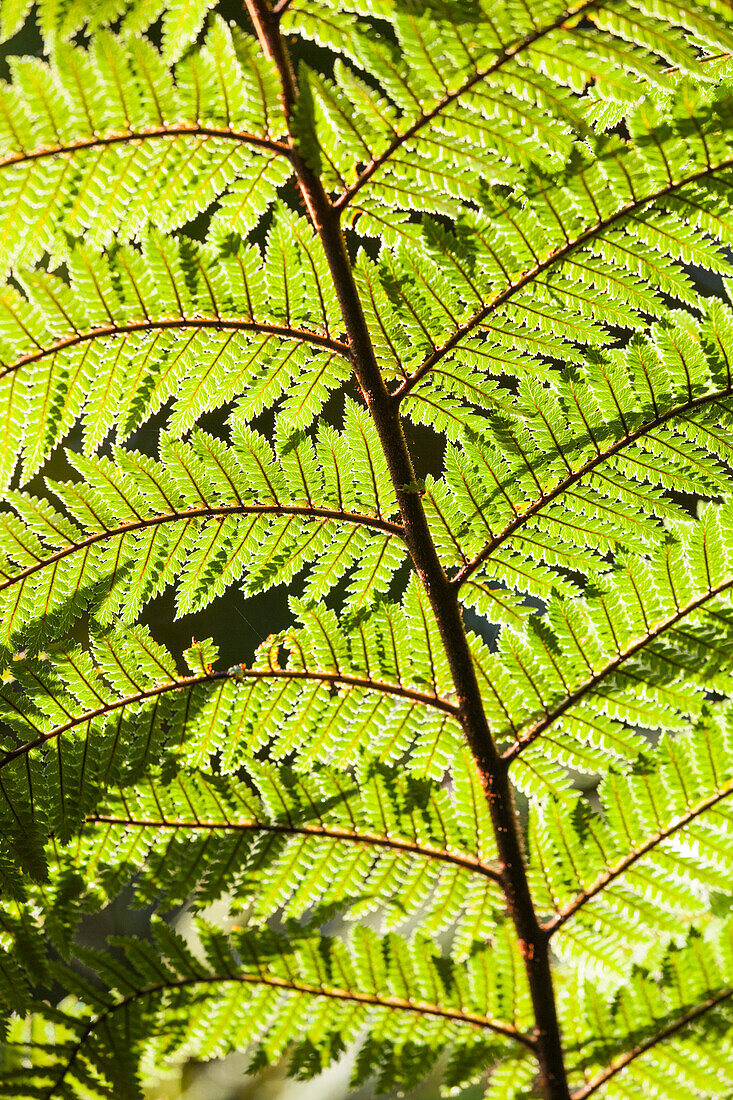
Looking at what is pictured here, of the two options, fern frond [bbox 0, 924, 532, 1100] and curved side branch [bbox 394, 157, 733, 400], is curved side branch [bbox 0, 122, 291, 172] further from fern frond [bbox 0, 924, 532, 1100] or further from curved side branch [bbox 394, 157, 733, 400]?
fern frond [bbox 0, 924, 532, 1100]

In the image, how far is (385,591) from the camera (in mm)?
983

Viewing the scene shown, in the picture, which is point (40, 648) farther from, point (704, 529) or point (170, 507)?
point (704, 529)

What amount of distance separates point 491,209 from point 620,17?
20 cm

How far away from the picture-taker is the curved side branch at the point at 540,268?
0.79 m

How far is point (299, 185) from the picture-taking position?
2.60 feet

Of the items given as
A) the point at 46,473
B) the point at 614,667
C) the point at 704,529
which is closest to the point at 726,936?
the point at 614,667

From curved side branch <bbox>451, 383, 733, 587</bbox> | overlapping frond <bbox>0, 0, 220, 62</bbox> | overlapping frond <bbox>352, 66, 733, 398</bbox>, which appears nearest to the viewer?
overlapping frond <bbox>0, 0, 220, 62</bbox>

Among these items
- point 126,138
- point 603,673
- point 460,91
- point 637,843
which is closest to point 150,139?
point 126,138

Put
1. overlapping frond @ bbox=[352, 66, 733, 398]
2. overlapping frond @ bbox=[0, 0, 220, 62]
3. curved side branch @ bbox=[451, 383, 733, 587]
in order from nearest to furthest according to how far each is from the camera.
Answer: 1. overlapping frond @ bbox=[0, 0, 220, 62]
2. overlapping frond @ bbox=[352, 66, 733, 398]
3. curved side branch @ bbox=[451, 383, 733, 587]

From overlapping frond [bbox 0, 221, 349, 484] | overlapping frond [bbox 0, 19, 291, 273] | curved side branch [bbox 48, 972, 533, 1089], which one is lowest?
curved side branch [bbox 48, 972, 533, 1089]

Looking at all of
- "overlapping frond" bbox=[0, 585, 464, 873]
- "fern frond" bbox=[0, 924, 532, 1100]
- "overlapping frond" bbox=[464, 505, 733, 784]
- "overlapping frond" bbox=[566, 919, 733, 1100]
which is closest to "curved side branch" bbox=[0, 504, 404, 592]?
"overlapping frond" bbox=[0, 585, 464, 873]

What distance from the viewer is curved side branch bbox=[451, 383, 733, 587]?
0.88m

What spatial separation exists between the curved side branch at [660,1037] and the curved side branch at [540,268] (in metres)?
0.80

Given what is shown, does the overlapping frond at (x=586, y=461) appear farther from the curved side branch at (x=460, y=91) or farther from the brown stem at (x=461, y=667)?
the curved side branch at (x=460, y=91)
